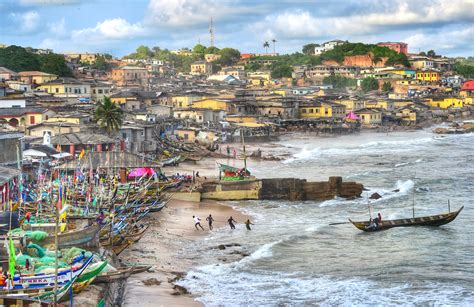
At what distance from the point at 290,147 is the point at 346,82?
7158 cm

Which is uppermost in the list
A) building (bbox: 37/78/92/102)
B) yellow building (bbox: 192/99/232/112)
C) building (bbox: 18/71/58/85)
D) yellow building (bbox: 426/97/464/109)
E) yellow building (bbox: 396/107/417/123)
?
building (bbox: 18/71/58/85)

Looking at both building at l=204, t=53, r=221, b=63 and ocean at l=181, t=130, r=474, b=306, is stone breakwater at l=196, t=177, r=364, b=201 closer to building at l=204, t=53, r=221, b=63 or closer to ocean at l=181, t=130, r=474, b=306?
ocean at l=181, t=130, r=474, b=306

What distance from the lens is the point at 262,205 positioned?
4591 centimetres

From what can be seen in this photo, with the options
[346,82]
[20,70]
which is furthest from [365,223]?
[346,82]

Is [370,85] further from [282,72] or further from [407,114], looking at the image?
[407,114]

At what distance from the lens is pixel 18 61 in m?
101

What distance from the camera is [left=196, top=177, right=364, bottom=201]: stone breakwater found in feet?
155

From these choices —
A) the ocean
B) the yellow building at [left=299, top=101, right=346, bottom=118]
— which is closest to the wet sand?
the ocean

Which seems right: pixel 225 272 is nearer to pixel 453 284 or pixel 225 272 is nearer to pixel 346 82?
pixel 453 284

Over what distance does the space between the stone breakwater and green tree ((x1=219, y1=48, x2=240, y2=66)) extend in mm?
138149

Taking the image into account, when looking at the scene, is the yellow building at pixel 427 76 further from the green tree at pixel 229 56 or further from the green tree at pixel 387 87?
the green tree at pixel 229 56

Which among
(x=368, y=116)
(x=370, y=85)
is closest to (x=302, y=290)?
(x=368, y=116)

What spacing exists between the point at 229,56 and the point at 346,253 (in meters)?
155

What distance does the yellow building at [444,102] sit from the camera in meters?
132
